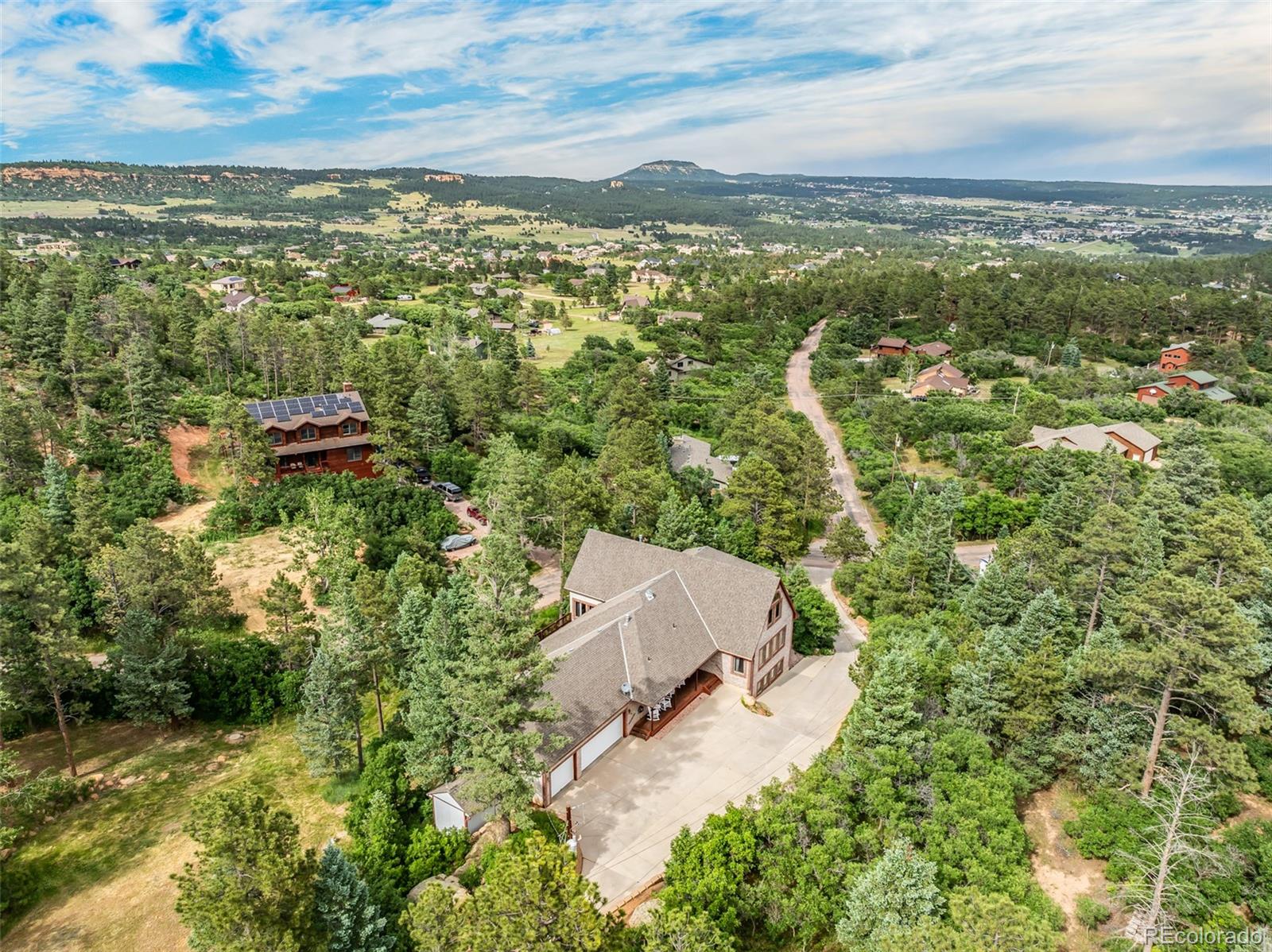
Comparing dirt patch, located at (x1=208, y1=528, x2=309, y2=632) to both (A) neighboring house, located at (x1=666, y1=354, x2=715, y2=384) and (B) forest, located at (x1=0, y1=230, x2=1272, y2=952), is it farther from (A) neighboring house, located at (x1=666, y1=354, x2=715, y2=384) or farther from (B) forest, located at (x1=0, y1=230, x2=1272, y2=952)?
(A) neighboring house, located at (x1=666, y1=354, x2=715, y2=384)

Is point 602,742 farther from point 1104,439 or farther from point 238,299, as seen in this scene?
point 238,299

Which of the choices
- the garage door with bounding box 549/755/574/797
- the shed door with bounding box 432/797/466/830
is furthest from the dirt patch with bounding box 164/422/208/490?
the garage door with bounding box 549/755/574/797

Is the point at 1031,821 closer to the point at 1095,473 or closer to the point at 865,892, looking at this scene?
the point at 865,892

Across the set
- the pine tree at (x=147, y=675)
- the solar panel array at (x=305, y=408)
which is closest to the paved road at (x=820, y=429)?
the pine tree at (x=147, y=675)

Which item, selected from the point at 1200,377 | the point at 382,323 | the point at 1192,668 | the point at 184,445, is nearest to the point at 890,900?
the point at 1192,668

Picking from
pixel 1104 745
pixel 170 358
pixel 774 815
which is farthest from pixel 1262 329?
pixel 170 358

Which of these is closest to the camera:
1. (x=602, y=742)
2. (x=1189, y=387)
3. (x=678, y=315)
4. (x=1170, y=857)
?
(x=1170, y=857)
